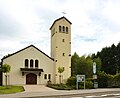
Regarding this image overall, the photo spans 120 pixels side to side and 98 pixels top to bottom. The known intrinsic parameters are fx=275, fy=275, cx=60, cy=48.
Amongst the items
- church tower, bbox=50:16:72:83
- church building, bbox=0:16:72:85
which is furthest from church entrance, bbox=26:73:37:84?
church tower, bbox=50:16:72:83

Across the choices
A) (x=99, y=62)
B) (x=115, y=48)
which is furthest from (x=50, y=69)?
(x=115, y=48)

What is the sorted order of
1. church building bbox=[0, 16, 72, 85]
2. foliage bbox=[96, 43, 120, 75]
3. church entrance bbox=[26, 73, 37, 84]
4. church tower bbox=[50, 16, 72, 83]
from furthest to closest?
foliage bbox=[96, 43, 120, 75] < church tower bbox=[50, 16, 72, 83] < church entrance bbox=[26, 73, 37, 84] < church building bbox=[0, 16, 72, 85]

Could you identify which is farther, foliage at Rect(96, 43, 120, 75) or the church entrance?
foliage at Rect(96, 43, 120, 75)

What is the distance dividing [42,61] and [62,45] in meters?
5.05

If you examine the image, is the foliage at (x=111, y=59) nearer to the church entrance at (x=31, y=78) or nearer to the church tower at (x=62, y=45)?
the church tower at (x=62, y=45)

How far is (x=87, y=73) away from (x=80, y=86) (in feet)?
89.9

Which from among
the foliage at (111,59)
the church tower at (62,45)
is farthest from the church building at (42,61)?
the foliage at (111,59)

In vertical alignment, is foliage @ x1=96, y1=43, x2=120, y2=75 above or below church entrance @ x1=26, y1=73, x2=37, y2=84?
above

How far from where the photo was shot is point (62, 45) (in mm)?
53750

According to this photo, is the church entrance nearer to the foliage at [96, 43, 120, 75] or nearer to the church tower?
the church tower

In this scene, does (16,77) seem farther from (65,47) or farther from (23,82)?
(65,47)

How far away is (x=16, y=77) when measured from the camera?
49812 mm

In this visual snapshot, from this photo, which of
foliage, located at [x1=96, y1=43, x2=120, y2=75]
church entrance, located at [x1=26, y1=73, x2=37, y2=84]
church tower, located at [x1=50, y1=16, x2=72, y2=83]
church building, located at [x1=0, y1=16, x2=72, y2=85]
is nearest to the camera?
church building, located at [x1=0, y1=16, x2=72, y2=85]

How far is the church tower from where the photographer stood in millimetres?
52906
